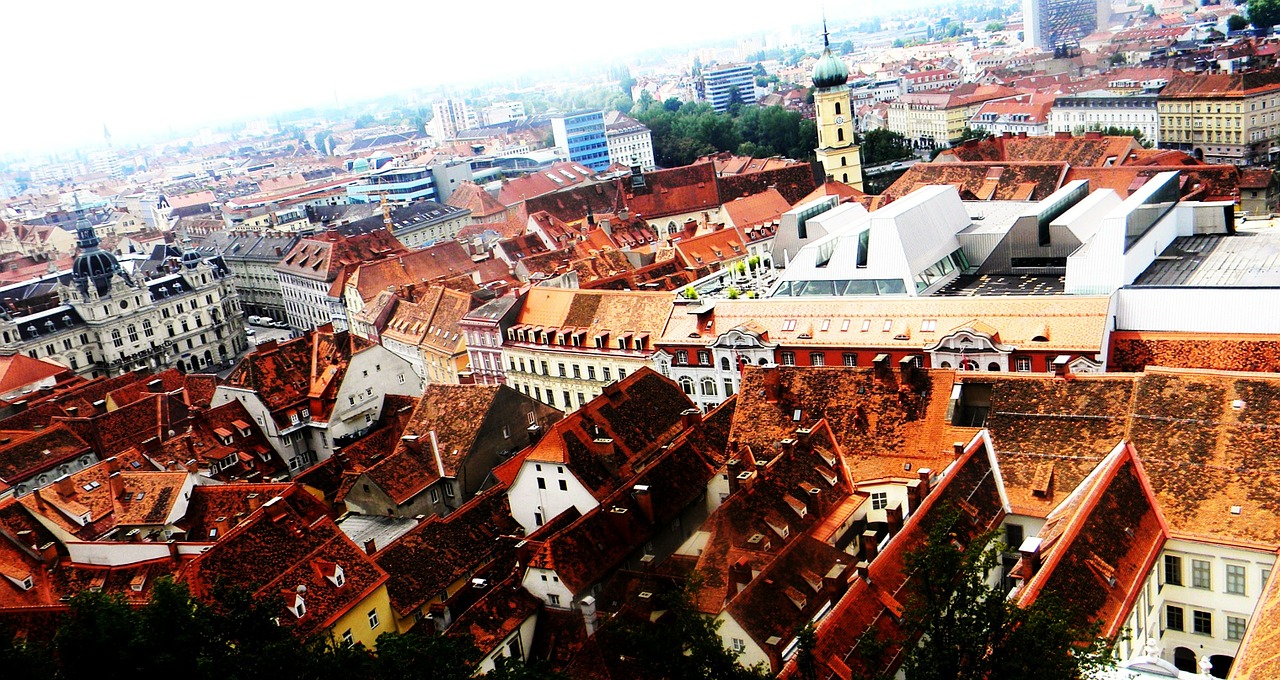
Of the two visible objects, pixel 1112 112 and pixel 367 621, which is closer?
pixel 367 621

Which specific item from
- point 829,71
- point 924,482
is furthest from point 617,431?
point 829,71

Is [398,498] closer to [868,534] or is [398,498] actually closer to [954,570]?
[868,534]

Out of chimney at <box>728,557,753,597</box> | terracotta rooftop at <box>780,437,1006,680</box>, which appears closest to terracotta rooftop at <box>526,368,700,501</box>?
chimney at <box>728,557,753,597</box>

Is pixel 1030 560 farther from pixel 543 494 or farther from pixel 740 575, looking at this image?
pixel 543 494

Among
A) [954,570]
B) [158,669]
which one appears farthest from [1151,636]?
[158,669]

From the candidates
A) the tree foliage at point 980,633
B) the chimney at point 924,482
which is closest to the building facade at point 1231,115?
the chimney at point 924,482

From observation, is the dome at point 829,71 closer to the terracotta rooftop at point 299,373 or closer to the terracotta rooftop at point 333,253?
the terracotta rooftop at point 333,253
